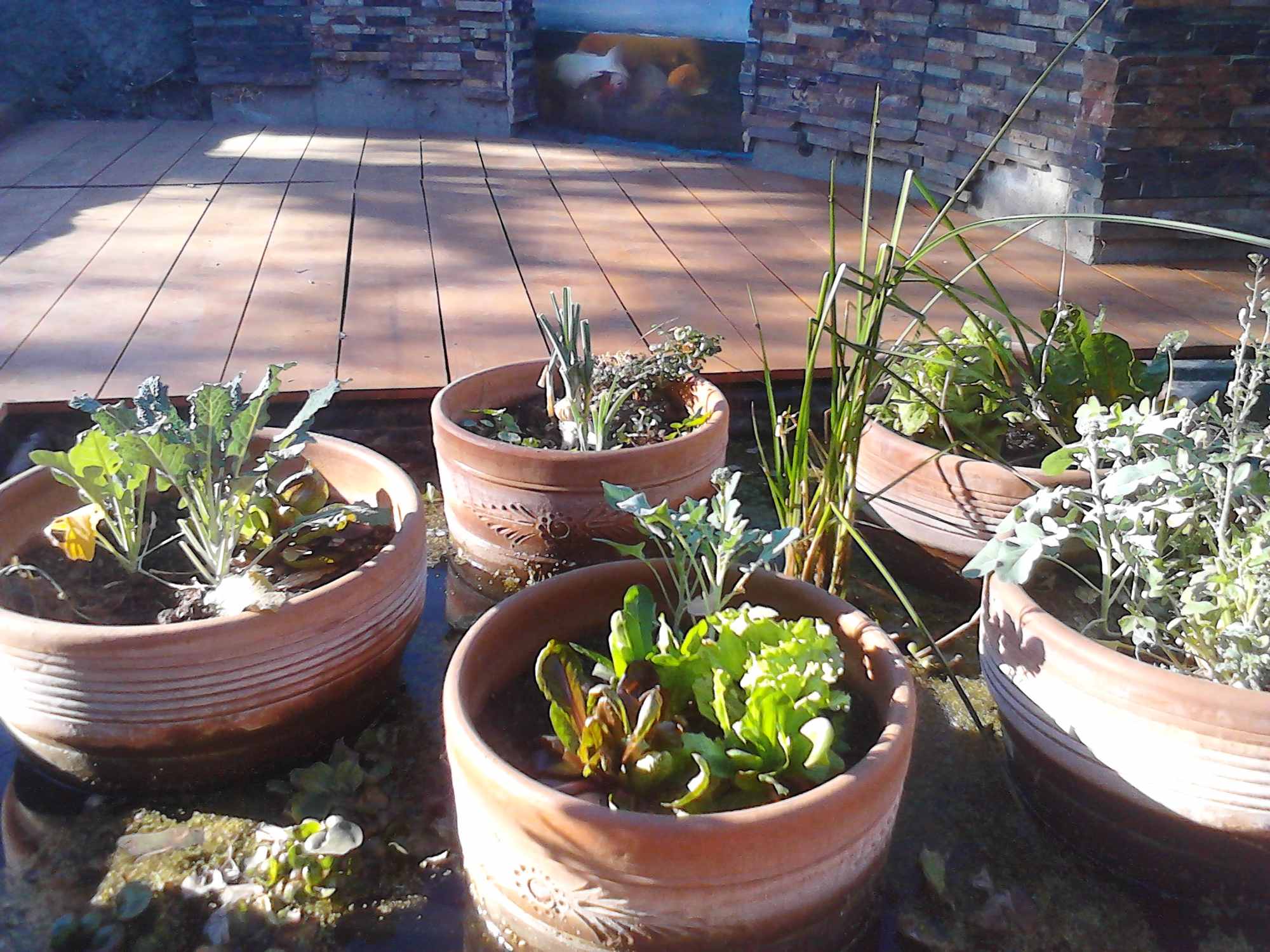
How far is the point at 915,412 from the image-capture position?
1689mm

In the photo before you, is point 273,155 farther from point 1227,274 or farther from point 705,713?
point 705,713

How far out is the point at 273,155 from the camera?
4133mm

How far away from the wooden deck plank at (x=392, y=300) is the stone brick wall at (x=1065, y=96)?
5.18 feet

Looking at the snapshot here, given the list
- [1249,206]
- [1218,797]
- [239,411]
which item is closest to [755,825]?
[1218,797]

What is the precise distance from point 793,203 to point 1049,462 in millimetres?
2563

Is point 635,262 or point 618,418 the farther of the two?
point 635,262

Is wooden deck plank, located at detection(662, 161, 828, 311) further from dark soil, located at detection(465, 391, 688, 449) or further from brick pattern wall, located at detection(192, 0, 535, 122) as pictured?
brick pattern wall, located at detection(192, 0, 535, 122)

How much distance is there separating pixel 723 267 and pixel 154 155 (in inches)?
97.5

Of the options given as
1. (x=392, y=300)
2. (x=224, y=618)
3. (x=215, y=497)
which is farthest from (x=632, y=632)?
(x=392, y=300)

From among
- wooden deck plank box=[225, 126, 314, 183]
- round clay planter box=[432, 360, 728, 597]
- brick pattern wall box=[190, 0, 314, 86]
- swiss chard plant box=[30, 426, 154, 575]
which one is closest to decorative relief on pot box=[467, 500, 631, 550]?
round clay planter box=[432, 360, 728, 597]

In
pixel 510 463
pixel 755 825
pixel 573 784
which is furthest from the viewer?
pixel 510 463

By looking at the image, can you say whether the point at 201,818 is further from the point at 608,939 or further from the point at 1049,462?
the point at 1049,462

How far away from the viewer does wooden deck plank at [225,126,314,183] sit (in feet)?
12.4

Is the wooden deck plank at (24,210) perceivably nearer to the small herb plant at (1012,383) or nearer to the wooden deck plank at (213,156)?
the wooden deck plank at (213,156)
